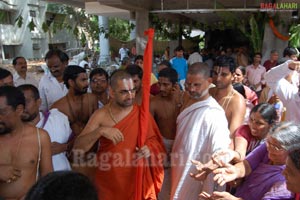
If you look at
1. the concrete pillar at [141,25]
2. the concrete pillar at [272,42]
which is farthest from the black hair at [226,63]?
the concrete pillar at [141,25]

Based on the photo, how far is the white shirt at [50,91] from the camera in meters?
3.81

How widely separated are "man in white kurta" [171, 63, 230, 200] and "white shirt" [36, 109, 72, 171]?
957mm

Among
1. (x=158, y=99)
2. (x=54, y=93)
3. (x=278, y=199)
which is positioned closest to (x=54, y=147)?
(x=158, y=99)

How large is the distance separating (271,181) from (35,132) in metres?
1.48

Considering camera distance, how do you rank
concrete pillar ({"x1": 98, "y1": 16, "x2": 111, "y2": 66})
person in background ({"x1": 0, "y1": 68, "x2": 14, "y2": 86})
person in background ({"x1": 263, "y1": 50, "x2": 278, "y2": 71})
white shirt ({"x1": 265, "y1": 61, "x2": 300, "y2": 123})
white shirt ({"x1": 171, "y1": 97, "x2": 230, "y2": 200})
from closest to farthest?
white shirt ({"x1": 171, "y1": 97, "x2": 230, "y2": 200}) < white shirt ({"x1": 265, "y1": 61, "x2": 300, "y2": 123}) < person in background ({"x1": 0, "y1": 68, "x2": 14, "y2": 86}) < person in background ({"x1": 263, "y1": 50, "x2": 278, "y2": 71}) < concrete pillar ({"x1": 98, "y1": 16, "x2": 111, "y2": 66})

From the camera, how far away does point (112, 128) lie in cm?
247

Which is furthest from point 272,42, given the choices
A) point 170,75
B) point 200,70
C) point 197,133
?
point 197,133

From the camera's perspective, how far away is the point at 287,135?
Result: 1.73 meters

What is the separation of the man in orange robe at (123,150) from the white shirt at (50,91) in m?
1.30

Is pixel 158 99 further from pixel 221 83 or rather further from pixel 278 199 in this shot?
pixel 278 199

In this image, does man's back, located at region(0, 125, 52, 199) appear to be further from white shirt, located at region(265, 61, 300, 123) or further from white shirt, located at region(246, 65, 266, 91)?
white shirt, located at region(246, 65, 266, 91)

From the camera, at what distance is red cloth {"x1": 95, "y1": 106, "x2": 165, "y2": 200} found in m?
2.65

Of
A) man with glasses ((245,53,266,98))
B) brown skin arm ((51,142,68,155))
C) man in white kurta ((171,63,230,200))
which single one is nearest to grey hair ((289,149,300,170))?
man in white kurta ((171,63,230,200))

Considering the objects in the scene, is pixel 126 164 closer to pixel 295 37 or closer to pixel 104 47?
pixel 295 37
